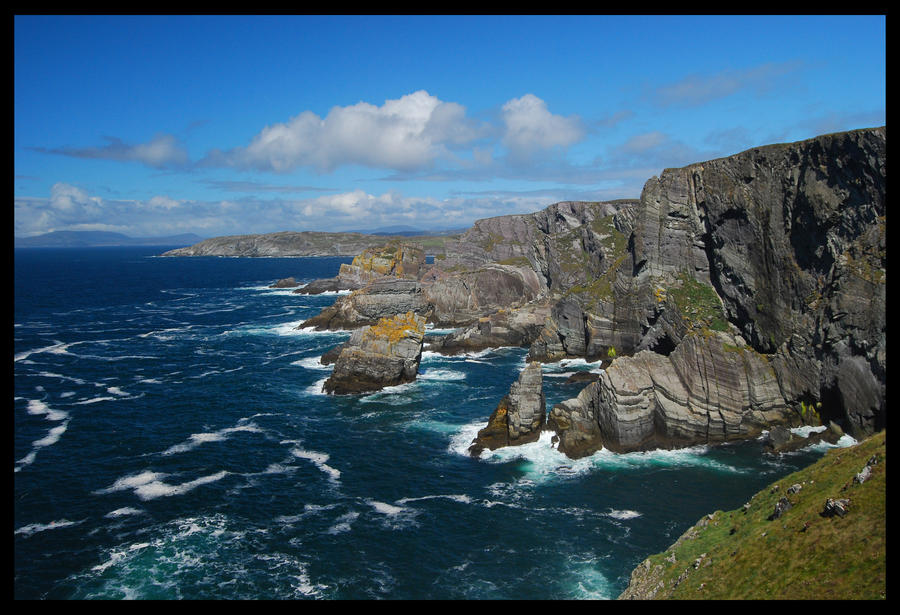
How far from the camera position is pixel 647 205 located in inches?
3014

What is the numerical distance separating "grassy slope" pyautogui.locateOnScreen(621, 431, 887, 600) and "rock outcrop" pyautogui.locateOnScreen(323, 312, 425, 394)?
49788mm

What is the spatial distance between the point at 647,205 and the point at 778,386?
30.5 m

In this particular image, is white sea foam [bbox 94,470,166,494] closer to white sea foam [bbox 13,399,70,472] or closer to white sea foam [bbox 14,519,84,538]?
white sea foam [bbox 14,519,84,538]

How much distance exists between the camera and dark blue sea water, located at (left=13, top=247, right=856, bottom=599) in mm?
36031

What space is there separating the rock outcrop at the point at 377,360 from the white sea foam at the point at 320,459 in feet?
62.5

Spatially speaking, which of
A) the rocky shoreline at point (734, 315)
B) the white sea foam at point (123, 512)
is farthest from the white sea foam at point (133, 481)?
the rocky shoreline at point (734, 315)

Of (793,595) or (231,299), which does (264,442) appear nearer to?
(793,595)

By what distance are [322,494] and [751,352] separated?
4232 cm

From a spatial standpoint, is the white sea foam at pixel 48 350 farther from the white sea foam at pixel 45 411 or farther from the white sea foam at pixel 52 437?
the white sea foam at pixel 52 437

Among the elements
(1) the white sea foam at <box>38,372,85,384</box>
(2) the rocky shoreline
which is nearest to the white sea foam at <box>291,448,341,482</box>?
(2) the rocky shoreline

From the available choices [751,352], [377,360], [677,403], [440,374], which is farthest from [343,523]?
Result: [440,374]

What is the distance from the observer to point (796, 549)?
81.4 feet

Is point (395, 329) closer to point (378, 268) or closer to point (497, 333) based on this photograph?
point (497, 333)

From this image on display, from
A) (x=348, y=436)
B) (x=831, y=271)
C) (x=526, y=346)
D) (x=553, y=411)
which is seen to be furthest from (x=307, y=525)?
(x=526, y=346)
